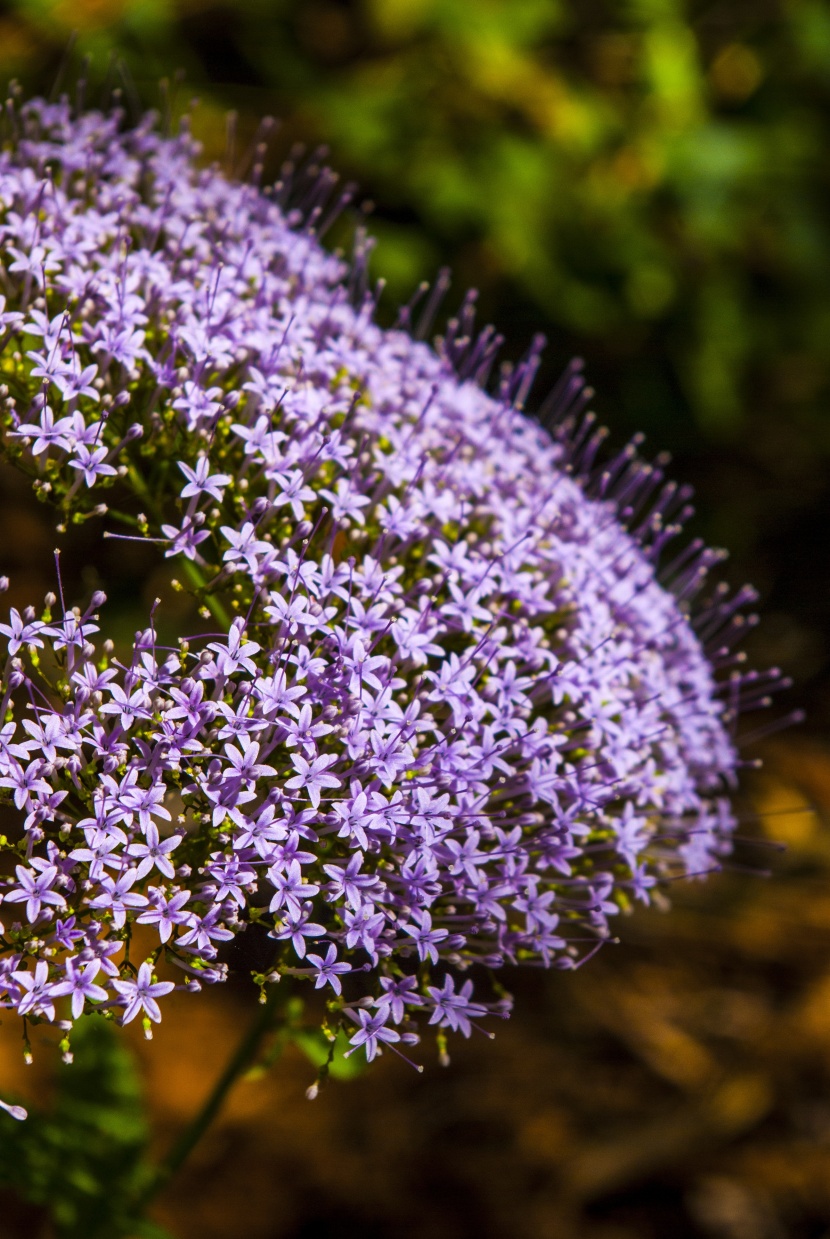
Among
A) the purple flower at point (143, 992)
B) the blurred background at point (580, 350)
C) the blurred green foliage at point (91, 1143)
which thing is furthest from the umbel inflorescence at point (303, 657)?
the blurred background at point (580, 350)

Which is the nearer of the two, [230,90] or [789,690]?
[230,90]

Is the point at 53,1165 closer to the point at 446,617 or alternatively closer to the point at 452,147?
the point at 446,617

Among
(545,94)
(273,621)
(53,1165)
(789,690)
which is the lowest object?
(53,1165)

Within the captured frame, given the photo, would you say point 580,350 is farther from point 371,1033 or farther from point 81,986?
point 81,986

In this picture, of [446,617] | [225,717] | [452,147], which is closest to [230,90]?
[452,147]

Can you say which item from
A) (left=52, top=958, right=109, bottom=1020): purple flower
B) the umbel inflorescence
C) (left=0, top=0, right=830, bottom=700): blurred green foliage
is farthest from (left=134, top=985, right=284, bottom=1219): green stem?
(left=0, top=0, right=830, bottom=700): blurred green foliage

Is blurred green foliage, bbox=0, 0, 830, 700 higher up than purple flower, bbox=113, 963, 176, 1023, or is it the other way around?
blurred green foliage, bbox=0, 0, 830, 700

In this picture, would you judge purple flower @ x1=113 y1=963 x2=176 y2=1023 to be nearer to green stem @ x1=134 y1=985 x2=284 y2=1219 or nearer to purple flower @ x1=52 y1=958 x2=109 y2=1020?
purple flower @ x1=52 y1=958 x2=109 y2=1020
